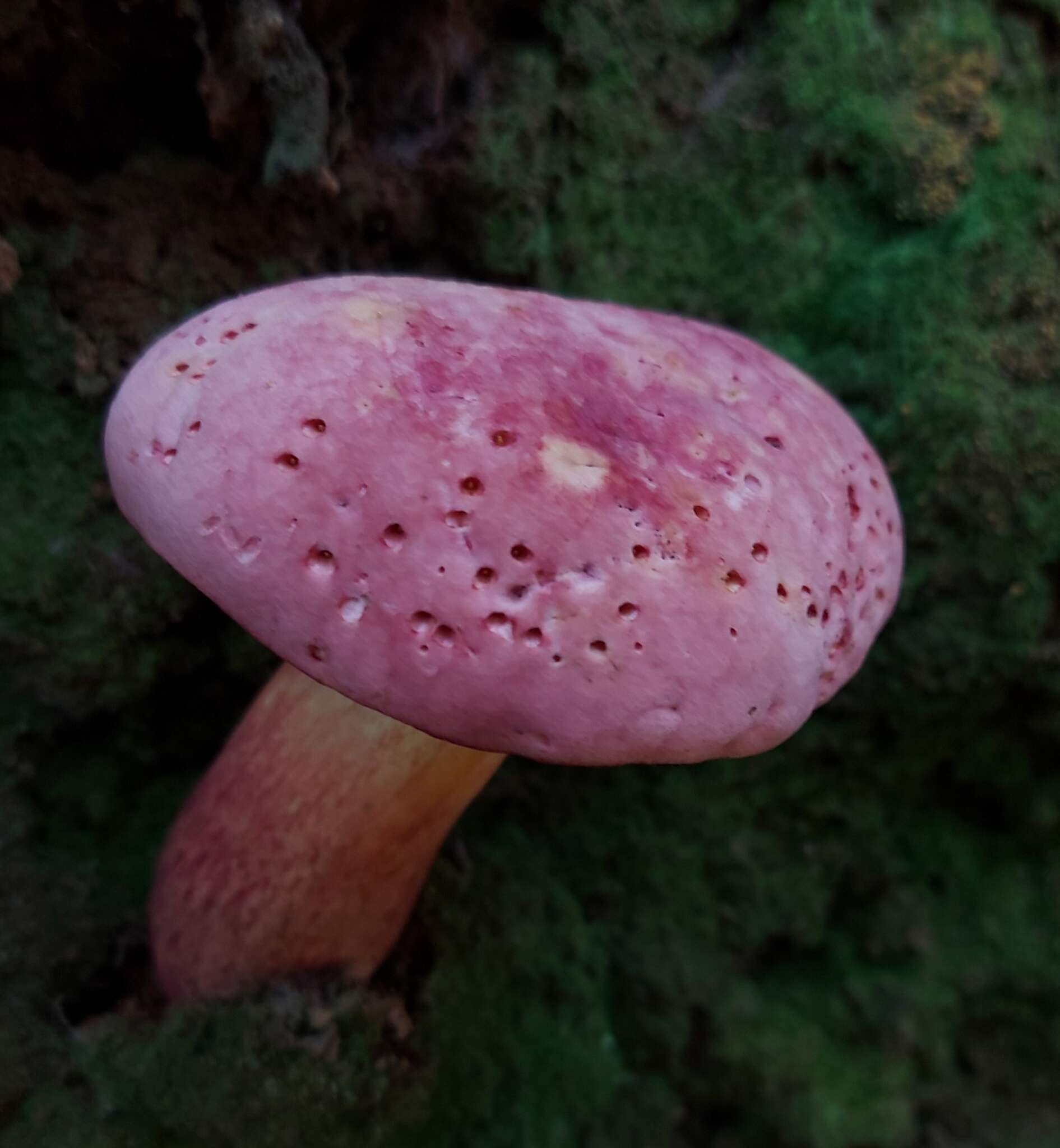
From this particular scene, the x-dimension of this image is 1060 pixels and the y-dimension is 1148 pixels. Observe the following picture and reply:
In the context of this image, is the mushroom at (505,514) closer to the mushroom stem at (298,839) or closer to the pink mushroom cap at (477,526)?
the pink mushroom cap at (477,526)

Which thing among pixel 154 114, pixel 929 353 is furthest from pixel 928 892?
pixel 154 114

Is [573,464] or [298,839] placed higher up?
[573,464]

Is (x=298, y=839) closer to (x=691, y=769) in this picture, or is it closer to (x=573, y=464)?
(x=573, y=464)

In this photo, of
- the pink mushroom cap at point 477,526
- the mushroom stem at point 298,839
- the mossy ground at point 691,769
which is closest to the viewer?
the pink mushroom cap at point 477,526

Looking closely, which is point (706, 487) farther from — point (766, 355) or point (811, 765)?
point (811, 765)

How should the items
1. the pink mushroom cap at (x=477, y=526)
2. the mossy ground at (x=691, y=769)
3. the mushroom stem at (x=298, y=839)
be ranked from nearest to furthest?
the pink mushroom cap at (x=477, y=526) < the mushroom stem at (x=298, y=839) < the mossy ground at (x=691, y=769)

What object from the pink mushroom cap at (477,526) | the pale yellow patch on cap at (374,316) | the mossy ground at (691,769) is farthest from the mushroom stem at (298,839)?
the pale yellow patch on cap at (374,316)

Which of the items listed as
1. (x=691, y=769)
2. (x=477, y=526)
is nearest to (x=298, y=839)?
(x=477, y=526)
